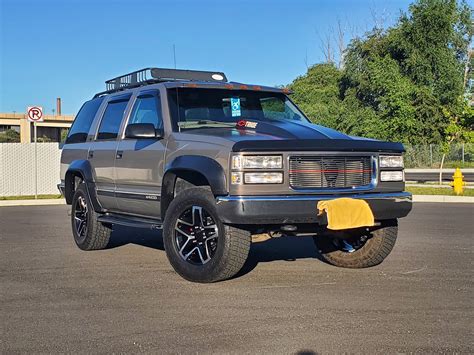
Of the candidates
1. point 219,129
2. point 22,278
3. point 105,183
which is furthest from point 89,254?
point 219,129

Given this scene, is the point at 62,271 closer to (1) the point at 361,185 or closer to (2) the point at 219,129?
(2) the point at 219,129

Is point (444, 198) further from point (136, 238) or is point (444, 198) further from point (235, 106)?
point (235, 106)

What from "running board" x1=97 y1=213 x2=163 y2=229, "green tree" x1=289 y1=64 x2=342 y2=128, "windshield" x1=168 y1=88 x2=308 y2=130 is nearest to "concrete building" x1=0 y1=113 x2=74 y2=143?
"green tree" x1=289 y1=64 x2=342 y2=128

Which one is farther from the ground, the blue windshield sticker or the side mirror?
the blue windshield sticker

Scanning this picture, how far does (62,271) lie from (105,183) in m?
1.39

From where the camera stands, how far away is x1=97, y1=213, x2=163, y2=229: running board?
6.94m

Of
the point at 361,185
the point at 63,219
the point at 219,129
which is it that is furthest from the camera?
the point at 63,219

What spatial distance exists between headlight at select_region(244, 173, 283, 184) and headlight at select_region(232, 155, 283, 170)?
0.06m

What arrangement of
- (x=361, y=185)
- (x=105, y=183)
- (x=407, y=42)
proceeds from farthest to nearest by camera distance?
(x=407, y=42)
(x=105, y=183)
(x=361, y=185)

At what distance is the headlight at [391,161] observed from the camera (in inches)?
250

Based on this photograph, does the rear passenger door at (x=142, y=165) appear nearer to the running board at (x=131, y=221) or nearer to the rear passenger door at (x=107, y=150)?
the running board at (x=131, y=221)

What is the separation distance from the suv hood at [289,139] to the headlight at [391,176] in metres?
0.23

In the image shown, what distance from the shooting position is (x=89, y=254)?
320 inches

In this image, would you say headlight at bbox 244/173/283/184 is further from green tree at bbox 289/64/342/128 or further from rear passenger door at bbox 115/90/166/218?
green tree at bbox 289/64/342/128
